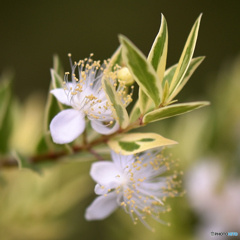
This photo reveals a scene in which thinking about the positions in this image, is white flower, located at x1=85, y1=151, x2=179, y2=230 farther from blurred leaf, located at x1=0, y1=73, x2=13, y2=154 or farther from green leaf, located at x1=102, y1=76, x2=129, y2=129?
blurred leaf, located at x1=0, y1=73, x2=13, y2=154

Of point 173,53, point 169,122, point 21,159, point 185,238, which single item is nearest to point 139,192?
point 21,159

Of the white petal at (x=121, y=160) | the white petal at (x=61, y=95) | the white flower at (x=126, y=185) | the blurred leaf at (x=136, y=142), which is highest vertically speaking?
the white petal at (x=61, y=95)

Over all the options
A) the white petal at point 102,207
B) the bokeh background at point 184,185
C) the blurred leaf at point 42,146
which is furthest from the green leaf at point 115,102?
the bokeh background at point 184,185

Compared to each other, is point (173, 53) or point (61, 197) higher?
point (173, 53)

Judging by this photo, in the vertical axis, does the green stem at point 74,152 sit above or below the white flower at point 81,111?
below

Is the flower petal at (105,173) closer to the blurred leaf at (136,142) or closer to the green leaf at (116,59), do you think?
the blurred leaf at (136,142)

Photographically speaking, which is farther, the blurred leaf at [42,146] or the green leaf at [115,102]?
the blurred leaf at [42,146]

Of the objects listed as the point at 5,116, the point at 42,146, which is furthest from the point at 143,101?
the point at 5,116

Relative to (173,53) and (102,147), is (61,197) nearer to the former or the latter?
(102,147)

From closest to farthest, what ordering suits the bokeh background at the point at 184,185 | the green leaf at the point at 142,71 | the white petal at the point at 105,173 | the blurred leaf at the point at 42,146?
1. the green leaf at the point at 142,71
2. the white petal at the point at 105,173
3. the blurred leaf at the point at 42,146
4. the bokeh background at the point at 184,185
